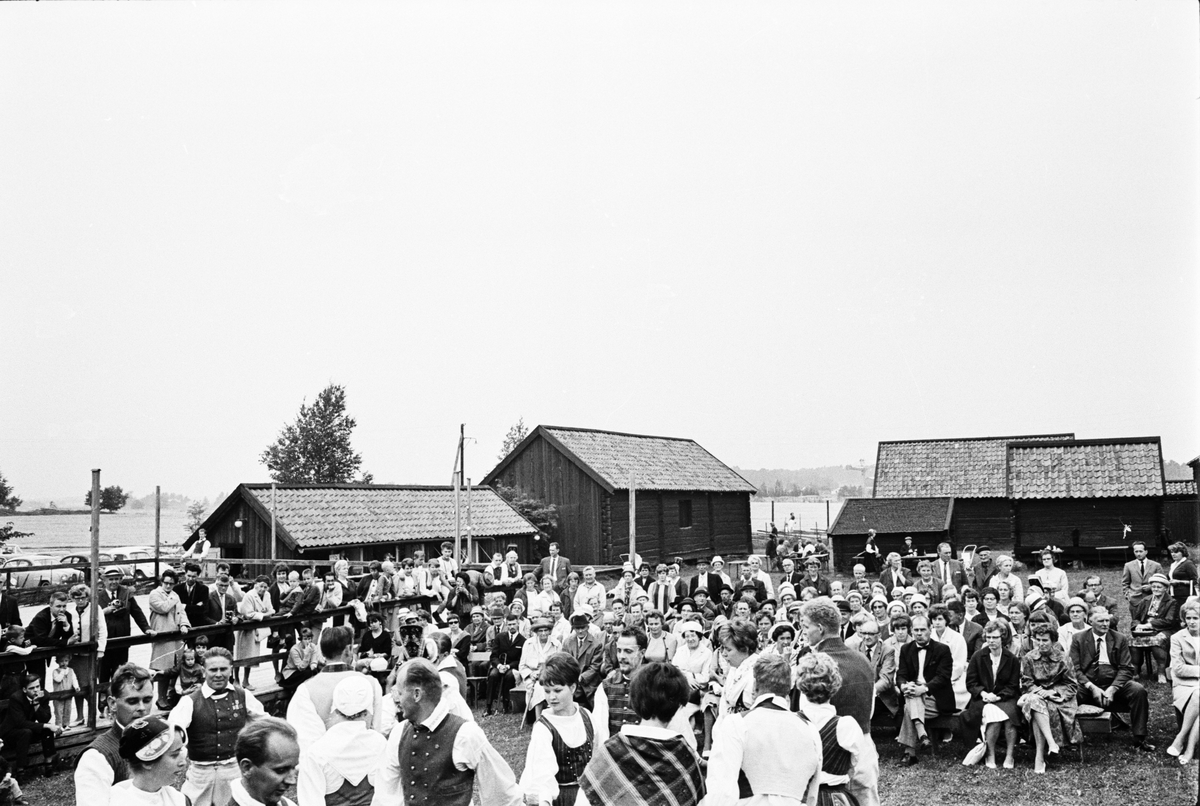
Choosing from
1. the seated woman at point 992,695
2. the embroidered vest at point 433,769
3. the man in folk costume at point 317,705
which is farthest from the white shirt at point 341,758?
the seated woman at point 992,695

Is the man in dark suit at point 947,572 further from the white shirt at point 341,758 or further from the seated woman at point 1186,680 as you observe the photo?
the white shirt at point 341,758

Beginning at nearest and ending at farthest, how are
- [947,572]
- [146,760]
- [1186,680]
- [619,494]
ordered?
[146,760] < [1186,680] < [947,572] < [619,494]

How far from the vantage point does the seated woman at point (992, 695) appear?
29.5 ft

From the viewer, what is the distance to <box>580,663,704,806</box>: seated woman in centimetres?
419

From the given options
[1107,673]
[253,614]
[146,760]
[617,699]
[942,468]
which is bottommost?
[1107,673]

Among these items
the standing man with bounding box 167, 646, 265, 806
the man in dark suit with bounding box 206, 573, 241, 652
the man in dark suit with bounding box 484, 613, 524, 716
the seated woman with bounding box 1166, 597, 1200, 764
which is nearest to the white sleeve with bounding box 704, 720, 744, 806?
the standing man with bounding box 167, 646, 265, 806

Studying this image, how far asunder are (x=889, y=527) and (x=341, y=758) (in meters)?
22.7

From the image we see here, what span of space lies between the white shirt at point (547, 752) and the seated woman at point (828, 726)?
3.82 feet

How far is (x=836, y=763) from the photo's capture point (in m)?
5.26

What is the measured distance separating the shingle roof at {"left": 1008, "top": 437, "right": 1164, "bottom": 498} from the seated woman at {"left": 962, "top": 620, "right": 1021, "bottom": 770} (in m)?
19.1

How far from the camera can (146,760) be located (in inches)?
158

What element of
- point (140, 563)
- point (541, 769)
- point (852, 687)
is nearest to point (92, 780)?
point (541, 769)

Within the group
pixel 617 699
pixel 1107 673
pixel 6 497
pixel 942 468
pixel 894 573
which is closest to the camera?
pixel 617 699

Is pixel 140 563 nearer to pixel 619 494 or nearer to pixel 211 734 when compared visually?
pixel 619 494
